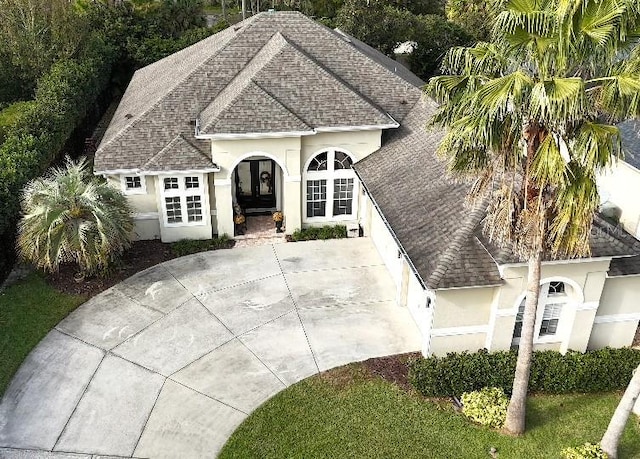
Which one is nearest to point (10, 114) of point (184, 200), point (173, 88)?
point (173, 88)

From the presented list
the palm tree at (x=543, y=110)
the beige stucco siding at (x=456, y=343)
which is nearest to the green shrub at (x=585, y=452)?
the beige stucco siding at (x=456, y=343)

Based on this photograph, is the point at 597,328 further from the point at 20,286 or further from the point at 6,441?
the point at 20,286

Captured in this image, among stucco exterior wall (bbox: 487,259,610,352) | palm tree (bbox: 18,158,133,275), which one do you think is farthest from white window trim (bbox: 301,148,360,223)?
stucco exterior wall (bbox: 487,259,610,352)

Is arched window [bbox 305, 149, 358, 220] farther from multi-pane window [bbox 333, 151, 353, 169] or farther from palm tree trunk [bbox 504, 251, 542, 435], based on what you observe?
palm tree trunk [bbox 504, 251, 542, 435]

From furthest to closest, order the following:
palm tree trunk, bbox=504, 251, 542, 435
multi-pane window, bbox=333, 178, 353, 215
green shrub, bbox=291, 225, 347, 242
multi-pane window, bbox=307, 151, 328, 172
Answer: multi-pane window, bbox=333, 178, 353, 215, green shrub, bbox=291, 225, 347, 242, multi-pane window, bbox=307, 151, 328, 172, palm tree trunk, bbox=504, 251, 542, 435

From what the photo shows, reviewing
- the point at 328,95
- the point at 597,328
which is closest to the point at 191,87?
the point at 328,95
